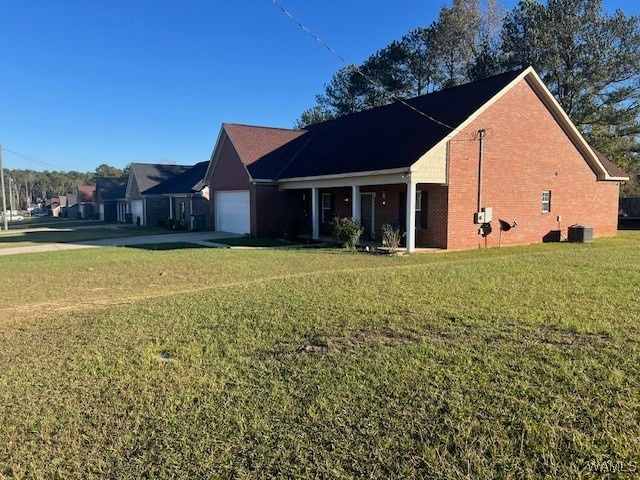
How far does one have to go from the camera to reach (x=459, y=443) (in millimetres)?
3232

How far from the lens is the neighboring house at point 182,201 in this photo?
2891cm

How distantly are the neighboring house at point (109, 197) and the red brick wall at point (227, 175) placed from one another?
26345mm

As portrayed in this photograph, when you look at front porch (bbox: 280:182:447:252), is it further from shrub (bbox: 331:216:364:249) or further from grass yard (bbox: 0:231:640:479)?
grass yard (bbox: 0:231:640:479)

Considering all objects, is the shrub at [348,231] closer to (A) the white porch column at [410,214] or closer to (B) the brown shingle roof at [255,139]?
(A) the white porch column at [410,214]

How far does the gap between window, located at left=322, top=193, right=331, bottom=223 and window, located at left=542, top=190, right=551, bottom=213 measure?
368 inches

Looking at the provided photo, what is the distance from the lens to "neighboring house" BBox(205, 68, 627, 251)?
1583 centimetres

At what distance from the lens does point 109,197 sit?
50.0 m

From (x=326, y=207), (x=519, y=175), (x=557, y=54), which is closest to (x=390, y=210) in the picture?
(x=326, y=207)

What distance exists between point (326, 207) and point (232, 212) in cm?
565

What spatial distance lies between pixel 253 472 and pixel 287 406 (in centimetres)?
83

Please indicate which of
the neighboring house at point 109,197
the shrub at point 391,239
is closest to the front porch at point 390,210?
the shrub at point 391,239

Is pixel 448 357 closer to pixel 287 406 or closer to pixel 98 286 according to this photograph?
pixel 287 406

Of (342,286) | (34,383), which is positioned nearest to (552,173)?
(342,286)

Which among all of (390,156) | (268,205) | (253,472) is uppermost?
(390,156)
